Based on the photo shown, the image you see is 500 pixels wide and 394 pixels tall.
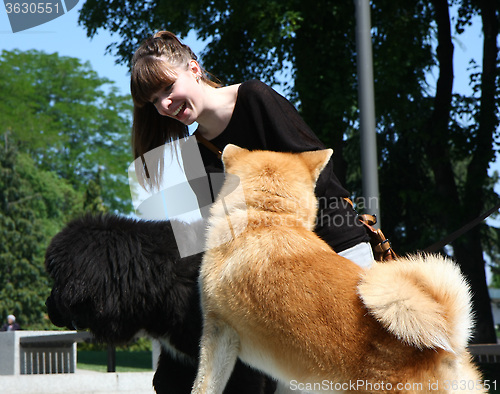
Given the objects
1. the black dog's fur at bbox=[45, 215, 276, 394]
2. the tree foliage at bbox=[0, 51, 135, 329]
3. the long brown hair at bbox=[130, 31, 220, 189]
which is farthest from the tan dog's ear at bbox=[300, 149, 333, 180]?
the tree foliage at bbox=[0, 51, 135, 329]

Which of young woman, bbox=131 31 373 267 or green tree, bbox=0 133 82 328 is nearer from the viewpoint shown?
young woman, bbox=131 31 373 267

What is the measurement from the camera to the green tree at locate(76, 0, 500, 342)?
11789 mm

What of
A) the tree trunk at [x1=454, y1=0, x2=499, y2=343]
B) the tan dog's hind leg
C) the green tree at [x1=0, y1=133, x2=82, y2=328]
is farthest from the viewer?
the green tree at [x1=0, y1=133, x2=82, y2=328]

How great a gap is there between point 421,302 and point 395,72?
9976 mm

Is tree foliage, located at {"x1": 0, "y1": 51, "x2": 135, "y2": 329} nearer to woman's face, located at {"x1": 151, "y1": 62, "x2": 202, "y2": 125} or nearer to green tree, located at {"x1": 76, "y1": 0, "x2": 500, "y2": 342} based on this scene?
green tree, located at {"x1": 76, "y1": 0, "x2": 500, "y2": 342}

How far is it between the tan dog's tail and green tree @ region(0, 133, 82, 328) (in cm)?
2700

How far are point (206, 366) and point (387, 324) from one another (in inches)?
30.0

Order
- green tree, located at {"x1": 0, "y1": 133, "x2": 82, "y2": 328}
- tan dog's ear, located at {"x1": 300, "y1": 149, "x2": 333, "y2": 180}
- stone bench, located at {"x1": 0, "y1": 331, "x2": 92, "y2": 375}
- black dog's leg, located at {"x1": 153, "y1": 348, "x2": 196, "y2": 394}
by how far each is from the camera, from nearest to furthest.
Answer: tan dog's ear, located at {"x1": 300, "y1": 149, "x2": 333, "y2": 180}, black dog's leg, located at {"x1": 153, "y1": 348, "x2": 196, "y2": 394}, stone bench, located at {"x1": 0, "y1": 331, "x2": 92, "y2": 375}, green tree, located at {"x1": 0, "y1": 133, "x2": 82, "y2": 328}

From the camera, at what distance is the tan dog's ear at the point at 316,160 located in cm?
273

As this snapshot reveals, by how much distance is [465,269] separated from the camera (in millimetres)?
11969

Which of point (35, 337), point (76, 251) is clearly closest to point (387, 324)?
point (76, 251)

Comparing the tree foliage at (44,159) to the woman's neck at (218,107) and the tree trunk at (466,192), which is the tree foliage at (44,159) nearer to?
the tree trunk at (466,192)

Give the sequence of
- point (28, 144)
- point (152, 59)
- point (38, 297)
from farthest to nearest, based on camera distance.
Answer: point (28, 144), point (38, 297), point (152, 59)

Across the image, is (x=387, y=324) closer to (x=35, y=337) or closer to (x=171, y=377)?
(x=171, y=377)
